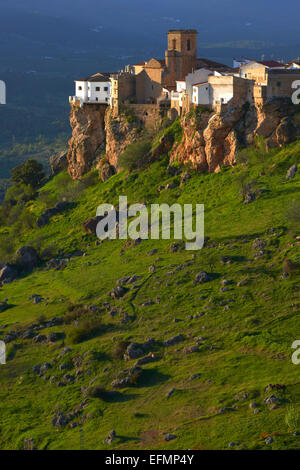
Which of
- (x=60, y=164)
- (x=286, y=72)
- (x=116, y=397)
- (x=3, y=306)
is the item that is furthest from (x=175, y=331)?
(x=60, y=164)

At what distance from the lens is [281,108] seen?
72.2 meters

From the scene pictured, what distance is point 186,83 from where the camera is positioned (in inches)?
3086

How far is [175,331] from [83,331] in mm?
6959

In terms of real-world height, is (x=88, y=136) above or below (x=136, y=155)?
above

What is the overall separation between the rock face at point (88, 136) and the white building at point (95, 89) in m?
0.63

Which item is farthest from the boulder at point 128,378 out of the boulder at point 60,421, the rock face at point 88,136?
the rock face at point 88,136

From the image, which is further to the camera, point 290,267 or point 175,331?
point 290,267

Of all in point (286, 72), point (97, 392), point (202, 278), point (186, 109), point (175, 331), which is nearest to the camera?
point (97, 392)

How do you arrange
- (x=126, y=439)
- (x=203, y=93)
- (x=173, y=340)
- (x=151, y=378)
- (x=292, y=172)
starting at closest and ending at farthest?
(x=126, y=439), (x=151, y=378), (x=173, y=340), (x=292, y=172), (x=203, y=93)

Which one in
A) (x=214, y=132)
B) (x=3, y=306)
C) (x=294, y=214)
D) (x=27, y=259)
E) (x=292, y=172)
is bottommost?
(x=3, y=306)

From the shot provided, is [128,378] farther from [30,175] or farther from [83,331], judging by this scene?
[30,175]

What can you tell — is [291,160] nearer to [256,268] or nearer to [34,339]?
[256,268]

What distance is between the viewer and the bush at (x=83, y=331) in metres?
57.7
